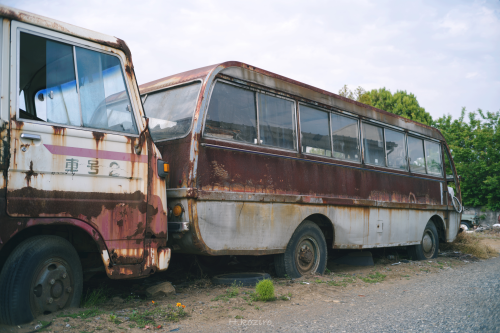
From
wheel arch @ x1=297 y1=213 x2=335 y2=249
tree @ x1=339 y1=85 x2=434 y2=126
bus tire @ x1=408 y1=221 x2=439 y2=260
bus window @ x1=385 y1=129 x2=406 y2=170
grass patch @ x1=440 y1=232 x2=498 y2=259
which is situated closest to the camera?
wheel arch @ x1=297 y1=213 x2=335 y2=249

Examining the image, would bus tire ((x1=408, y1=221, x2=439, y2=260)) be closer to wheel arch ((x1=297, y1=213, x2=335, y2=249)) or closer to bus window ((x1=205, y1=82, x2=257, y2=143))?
wheel arch ((x1=297, y1=213, x2=335, y2=249))

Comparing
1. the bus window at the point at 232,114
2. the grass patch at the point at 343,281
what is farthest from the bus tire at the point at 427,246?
the bus window at the point at 232,114

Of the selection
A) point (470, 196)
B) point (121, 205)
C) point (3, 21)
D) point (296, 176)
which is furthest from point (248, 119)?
point (470, 196)

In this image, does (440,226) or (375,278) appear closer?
(375,278)

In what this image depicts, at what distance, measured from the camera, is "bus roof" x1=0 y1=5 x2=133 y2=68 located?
353 cm

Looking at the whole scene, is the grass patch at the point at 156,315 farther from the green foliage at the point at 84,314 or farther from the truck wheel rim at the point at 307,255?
the truck wheel rim at the point at 307,255

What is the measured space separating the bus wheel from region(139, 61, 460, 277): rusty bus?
125 cm

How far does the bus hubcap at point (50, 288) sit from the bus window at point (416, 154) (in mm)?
7570

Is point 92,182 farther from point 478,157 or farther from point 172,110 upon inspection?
point 478,157

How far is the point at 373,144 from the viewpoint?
8.18 m

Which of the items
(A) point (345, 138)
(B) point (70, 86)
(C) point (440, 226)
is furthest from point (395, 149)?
(B) point (70, 86)

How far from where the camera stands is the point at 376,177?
7941mm

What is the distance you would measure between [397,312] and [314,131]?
3.09 meters

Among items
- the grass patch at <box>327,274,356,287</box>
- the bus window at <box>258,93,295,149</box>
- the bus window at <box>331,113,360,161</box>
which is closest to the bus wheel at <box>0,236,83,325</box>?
the bus window at <box>258,93,295,149</box>
